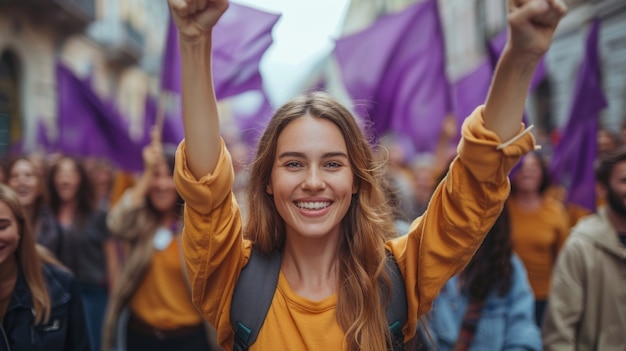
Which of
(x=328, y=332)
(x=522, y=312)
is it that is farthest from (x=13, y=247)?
(x=522, y=312)

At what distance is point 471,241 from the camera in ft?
5.82

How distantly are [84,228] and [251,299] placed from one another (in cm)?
388

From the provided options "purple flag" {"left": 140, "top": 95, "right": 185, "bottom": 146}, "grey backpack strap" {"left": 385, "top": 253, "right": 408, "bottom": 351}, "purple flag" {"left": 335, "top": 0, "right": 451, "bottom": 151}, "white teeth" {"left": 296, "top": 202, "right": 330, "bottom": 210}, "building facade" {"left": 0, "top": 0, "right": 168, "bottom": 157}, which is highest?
"building facade" {"left": 0, "top": 0, "right": 168, "bottom": 157}

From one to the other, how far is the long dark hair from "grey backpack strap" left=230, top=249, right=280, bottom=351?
1553mm

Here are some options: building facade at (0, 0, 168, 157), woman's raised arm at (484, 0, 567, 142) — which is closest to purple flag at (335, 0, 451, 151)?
woman's raised arm at (484, 0, 567, 142)

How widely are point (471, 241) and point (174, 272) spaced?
8.56 ft

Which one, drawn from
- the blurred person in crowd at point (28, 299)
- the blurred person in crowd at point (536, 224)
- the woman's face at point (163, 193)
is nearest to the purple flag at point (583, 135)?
the blurred person in crowd at point (536, 224)

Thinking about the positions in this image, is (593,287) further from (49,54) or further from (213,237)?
(49,54)

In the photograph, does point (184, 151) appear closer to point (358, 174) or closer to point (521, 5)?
point (358, 174)

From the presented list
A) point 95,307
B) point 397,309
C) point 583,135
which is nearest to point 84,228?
point 95,307

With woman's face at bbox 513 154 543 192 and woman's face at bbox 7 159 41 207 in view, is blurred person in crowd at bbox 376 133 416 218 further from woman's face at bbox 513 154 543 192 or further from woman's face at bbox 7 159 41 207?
woman's face at bbox 7 159 41 207

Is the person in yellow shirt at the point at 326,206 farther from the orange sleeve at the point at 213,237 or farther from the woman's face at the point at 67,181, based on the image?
the woman's face at the point at 67,181

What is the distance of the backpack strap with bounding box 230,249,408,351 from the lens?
→ 187cm

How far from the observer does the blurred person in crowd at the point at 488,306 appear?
122 inches
